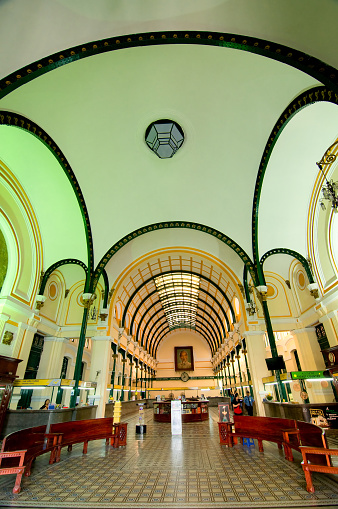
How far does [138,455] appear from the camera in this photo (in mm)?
6305

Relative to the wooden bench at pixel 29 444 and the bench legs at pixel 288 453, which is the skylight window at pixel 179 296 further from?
the bench legs at pixel 288 453

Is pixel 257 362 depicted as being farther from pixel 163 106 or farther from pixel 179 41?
pixel 179 41

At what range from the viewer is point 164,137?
354 inches

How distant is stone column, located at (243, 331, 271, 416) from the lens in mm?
12234

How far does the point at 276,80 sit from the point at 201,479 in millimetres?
9456

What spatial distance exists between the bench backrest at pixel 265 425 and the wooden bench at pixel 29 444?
189 inches

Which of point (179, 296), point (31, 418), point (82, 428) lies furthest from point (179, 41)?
point (179, 296)

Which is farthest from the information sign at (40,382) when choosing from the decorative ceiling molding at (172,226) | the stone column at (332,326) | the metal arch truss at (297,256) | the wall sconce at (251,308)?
the stone column at (332,326)

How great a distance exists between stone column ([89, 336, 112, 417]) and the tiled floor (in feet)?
22.3

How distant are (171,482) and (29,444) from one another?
3.24 metres

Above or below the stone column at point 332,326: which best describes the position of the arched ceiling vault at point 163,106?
above

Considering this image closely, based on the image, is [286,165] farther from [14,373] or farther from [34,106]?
[14,373]

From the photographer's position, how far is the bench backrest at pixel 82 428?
6.30 meters

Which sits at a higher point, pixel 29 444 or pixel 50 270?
pixel 50 270
